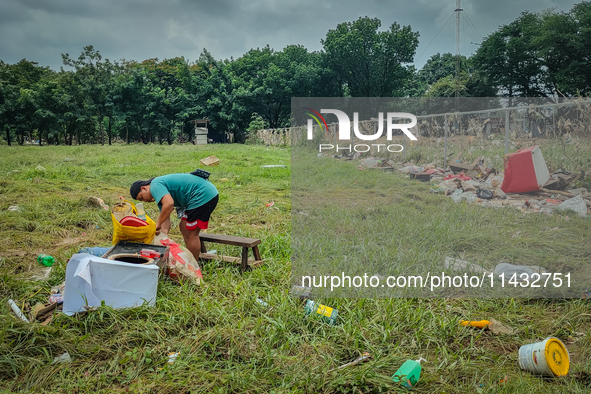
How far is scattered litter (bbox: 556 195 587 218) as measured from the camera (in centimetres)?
488

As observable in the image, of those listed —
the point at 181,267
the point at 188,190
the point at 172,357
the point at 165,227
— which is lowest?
the point at 172,357

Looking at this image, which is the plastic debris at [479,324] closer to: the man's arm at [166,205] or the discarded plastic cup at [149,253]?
the discarded plastic cup at [149,253]

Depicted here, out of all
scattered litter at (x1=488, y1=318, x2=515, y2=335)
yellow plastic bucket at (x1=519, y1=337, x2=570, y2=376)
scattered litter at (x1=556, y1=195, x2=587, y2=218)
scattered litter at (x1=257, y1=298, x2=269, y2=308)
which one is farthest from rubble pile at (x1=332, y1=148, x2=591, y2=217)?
scattered litter at (x1=257, y1=298, x2=269, y2=308)

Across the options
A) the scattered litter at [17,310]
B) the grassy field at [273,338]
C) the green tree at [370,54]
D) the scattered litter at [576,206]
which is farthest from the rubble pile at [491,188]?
the green tree at [370,54]

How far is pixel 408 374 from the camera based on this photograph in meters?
2.13

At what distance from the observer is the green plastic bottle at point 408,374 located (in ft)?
6.93

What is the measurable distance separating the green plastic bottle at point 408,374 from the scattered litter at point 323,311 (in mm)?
616

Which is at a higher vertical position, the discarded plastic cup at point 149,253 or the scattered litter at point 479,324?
the discarded plastic cup at point 149,253

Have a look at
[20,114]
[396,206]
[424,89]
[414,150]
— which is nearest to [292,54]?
[424,89]

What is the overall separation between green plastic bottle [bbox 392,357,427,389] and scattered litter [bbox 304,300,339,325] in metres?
0.62

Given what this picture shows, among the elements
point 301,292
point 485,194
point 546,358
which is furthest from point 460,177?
point 546,358

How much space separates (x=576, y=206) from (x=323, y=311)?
3906 millimetres

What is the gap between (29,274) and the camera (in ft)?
11.4

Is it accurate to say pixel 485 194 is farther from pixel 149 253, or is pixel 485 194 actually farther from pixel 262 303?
pixel 149 253
